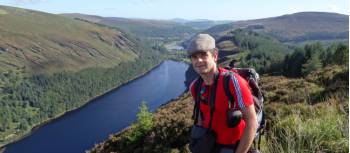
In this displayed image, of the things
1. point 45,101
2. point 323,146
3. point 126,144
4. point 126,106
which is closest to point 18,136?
point 126,106

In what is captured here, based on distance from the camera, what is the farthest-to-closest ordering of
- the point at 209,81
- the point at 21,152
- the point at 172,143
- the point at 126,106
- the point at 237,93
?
the point at 126,106
the point at 21,152
the point at 172,143
the point at 209,81
the point at 237,93

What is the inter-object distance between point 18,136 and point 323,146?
139276 mm

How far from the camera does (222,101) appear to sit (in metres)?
5.18

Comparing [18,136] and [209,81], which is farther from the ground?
[209,81]

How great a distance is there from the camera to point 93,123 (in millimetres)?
125062

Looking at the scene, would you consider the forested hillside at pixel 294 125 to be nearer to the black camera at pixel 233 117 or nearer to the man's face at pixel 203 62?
the black camera at pixel 233 117

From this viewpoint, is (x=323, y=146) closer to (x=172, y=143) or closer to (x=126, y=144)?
(x=172, y=143)

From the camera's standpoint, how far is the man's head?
5160mm

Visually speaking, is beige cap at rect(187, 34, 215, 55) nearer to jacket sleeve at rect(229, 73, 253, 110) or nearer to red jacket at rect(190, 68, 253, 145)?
red jacket at rect(190, 68, 253, 145)

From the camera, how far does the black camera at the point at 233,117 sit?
4.94 m

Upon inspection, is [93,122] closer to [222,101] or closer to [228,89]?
[222,101]

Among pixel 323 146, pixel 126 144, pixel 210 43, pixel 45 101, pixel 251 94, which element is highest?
pixel 210 43

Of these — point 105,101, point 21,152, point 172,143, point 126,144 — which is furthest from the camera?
point 105,101

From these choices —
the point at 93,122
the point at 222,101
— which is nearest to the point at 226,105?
the point at 222,101
